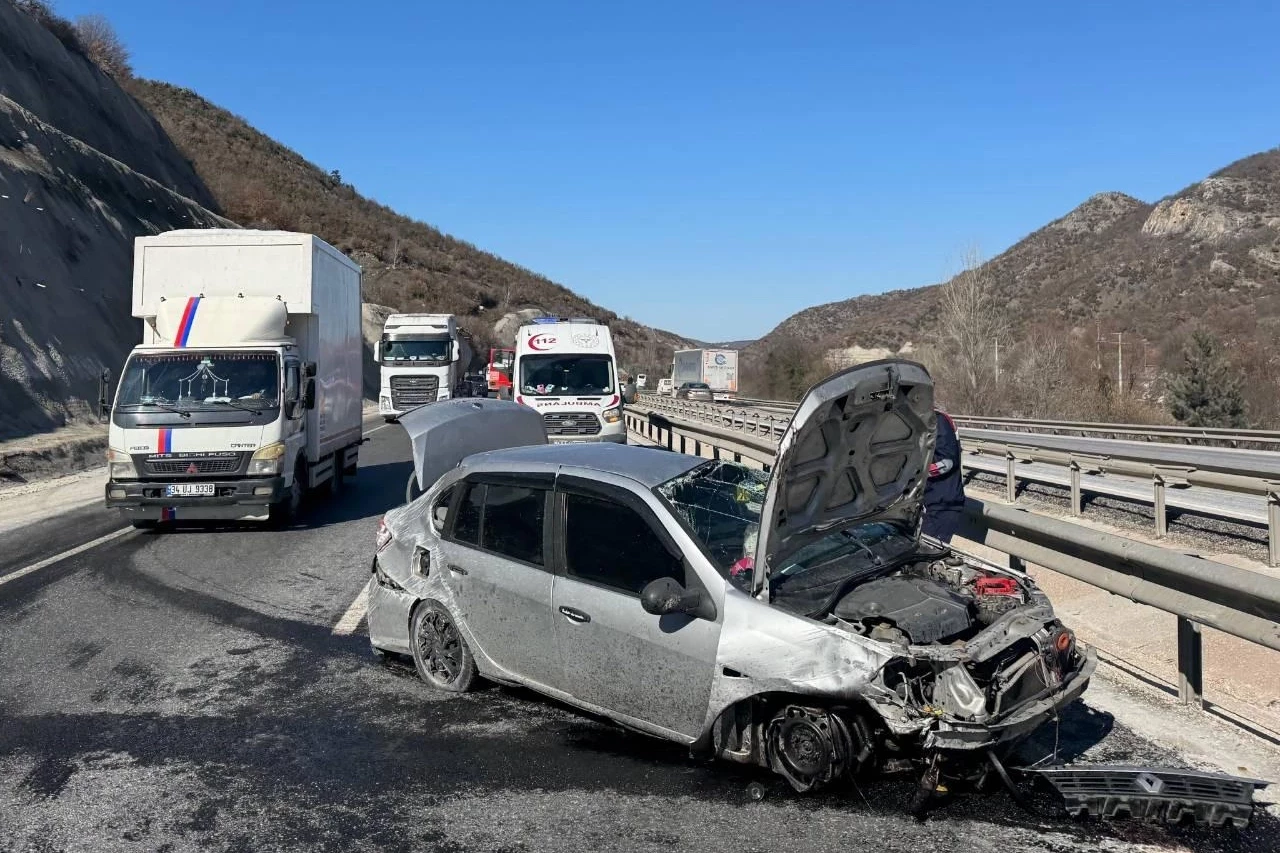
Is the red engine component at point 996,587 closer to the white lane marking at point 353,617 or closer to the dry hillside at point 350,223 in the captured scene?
the white lane marking at point 353,617

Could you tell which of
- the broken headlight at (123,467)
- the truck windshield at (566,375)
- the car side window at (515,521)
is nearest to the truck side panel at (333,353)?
the broken headlight at (123,467)

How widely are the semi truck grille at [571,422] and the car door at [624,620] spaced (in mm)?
13891

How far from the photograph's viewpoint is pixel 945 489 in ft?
22.9

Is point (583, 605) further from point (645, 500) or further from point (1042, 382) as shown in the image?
point (1042, 382)

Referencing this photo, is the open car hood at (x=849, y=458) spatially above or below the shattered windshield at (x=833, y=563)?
above

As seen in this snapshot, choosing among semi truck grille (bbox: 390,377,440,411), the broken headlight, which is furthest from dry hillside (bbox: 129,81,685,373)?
the broken headlight

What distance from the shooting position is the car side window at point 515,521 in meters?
5.41

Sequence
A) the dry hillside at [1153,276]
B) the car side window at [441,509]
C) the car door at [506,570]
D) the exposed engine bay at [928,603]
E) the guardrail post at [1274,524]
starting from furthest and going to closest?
the dry hillside at [1153,276], the guardrail post at [1274,524], the car side window at [441,509], the car door at [506,570], the exposed engine bay at [928,603]

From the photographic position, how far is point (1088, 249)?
10169 centimetres

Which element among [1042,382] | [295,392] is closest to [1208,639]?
[295,392]

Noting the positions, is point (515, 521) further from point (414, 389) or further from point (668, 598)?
point (414, 389)

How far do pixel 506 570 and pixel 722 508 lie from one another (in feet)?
4.04

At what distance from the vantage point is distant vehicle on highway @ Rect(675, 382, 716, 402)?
59.7 metres

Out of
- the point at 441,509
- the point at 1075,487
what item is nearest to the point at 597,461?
the point at 441,509
